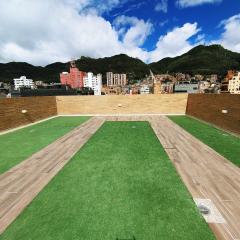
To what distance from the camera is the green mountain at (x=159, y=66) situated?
341 feet

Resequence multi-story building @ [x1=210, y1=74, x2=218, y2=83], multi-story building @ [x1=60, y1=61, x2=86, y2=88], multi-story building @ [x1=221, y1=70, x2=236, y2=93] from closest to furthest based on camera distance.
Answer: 1. multi-story building @ [x1=221, y1=70, x2=236, y2=93]
2. multi-story building @ [x1=60, y1=61, x2=86, y2=88]
3. multi-story building @ [x1=210, y1=74, x2=218, y2=83]

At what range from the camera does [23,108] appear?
11508 millimetres

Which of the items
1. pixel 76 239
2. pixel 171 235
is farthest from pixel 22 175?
pixel 171 235

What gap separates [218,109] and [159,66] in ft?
409

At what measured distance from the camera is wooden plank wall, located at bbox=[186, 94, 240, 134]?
8.32 meters

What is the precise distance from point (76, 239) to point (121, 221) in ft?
2.11

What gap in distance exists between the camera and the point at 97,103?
1583cm

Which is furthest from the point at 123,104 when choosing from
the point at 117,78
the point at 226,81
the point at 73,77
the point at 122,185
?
the point at 117,78

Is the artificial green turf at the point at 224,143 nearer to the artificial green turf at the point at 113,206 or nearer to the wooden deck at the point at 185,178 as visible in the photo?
the wooden deck at the point at 185,178

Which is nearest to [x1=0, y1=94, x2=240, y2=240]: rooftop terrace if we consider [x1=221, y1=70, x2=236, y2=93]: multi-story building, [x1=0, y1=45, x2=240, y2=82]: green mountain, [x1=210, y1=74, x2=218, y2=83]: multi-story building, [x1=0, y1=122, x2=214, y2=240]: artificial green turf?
[x1=0, y1=122, x2=214, y2=240]: artificial green turf

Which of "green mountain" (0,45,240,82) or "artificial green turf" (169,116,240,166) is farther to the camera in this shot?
"green mountain" (0,45,240,82)

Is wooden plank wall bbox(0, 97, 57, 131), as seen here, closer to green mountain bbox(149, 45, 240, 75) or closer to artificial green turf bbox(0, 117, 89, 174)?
artificial green turf bbox(0, 117, 89, 174)

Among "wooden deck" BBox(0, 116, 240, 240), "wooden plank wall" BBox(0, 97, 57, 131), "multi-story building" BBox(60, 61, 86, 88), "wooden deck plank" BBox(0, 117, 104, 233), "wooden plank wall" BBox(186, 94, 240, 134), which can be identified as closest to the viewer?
"wooden deck" BBox(0, 116, 240, 240)

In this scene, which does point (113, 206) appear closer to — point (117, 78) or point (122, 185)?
point (122, 185)
